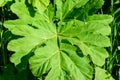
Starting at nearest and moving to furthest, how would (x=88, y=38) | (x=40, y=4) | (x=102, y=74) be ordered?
(x=88, y=38) < (x=40, y=4) < (x=102, y=74)

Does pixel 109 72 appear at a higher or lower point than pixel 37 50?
lower

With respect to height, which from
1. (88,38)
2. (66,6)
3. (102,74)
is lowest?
(102,74)

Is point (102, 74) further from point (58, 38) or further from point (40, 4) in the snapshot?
point (40, 4)

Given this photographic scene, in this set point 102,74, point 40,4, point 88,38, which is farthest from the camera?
point 102,74

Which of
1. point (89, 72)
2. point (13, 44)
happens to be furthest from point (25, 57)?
point (89, 72)

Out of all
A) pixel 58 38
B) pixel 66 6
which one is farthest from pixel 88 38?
pixel 66 6

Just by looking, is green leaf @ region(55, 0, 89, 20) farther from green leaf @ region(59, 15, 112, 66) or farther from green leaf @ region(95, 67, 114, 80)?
green leaf @ region(95, 67, 114, 80)

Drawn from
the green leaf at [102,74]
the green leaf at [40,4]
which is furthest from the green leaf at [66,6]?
the green leaf at [102,74]

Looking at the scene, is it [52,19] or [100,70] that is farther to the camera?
[100,70]

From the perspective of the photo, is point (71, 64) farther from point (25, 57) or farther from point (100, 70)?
point (100, 70)
